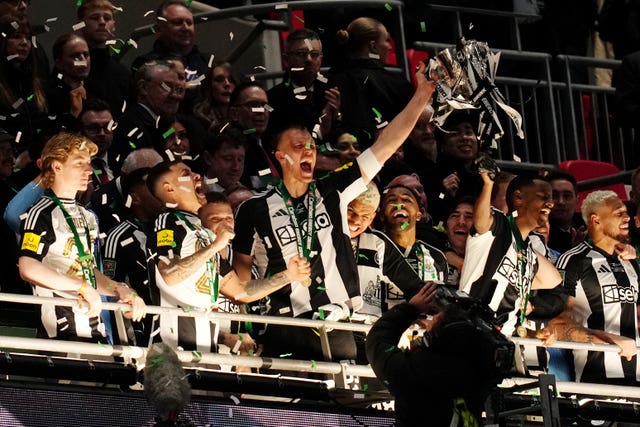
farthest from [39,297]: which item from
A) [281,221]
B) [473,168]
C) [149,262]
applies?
[473,168]

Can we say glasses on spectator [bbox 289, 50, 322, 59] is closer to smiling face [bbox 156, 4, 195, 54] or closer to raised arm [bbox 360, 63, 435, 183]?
smiling face [bbox 156, 4, 195, 54]

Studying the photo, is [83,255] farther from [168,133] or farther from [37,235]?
[168,133]

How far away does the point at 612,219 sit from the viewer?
10.0 metres

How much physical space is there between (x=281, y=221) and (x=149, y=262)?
31.3 inches

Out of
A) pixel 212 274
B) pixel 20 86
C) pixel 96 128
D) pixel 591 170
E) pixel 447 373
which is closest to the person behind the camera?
pixel 447 373

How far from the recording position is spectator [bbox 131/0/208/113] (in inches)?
453

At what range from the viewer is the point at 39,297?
25.4 feet

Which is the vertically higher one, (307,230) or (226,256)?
(307,230)

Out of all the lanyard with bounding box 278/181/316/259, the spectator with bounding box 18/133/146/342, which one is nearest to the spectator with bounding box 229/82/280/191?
the lanyard with bounding box 278/181/316/259

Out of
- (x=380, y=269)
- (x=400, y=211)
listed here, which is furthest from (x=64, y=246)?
(x=400, y=211)

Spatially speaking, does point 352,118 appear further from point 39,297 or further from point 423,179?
point 39,297

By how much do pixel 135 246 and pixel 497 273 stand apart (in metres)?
2.04

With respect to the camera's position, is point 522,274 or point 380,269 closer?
point 380,269

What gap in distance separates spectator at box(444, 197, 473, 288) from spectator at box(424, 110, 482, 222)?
3.17ft
